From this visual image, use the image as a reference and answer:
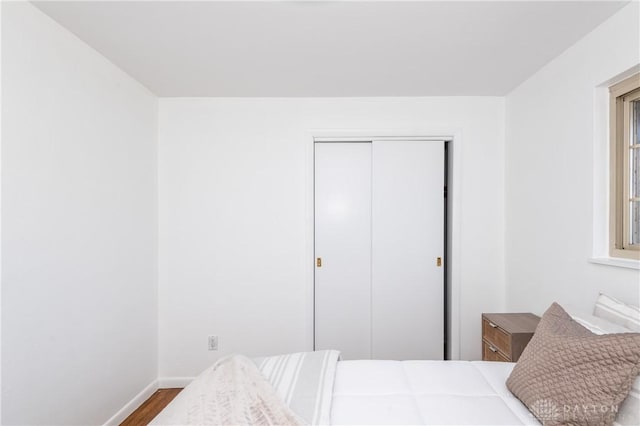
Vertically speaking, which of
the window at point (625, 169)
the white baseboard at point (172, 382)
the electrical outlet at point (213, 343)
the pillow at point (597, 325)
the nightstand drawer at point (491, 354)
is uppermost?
the window at point (625, 169)

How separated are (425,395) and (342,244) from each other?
172cm

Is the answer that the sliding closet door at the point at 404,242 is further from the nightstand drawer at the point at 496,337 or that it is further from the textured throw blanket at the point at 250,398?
the textured throw blanket at the point at 250,398

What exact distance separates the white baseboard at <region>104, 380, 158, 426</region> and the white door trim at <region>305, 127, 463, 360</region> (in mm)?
1328

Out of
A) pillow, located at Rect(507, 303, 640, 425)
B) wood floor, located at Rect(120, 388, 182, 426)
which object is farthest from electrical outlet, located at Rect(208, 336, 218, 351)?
pillow, located at Rect(507, 303, 640, 425)

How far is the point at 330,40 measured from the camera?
1.99 metres

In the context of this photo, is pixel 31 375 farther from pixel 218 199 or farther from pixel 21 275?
pixel 218 199

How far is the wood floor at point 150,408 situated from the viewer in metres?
2.42

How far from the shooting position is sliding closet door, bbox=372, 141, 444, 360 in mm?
3021

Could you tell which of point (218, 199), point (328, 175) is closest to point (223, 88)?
point (218, 199)

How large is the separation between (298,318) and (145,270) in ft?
4.30

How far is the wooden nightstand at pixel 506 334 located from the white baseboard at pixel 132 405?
102 inches

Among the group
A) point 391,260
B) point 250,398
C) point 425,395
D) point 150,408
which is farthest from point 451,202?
point 150,408

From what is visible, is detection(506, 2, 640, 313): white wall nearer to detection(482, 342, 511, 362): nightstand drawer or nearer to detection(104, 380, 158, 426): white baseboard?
detection(482, 342, 511, 362): nightstand drawer

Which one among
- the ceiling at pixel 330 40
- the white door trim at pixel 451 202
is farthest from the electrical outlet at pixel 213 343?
the ceiling at pixel 330 40
